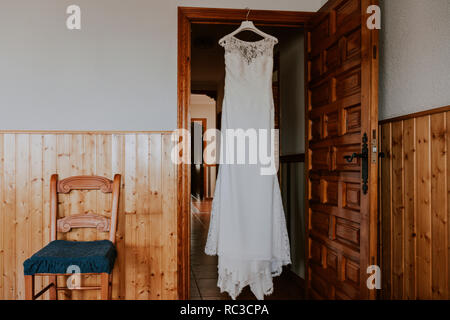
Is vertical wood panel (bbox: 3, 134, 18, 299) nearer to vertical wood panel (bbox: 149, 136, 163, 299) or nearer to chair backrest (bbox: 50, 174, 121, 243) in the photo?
chair backrest (bbox: 50, 174, 121, 243)

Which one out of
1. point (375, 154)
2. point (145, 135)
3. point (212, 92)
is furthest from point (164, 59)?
point (212, 92)

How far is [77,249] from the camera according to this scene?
219 centimetres

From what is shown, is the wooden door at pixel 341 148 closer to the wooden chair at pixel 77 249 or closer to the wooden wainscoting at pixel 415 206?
the wooden wainscoting at pixel 415 206

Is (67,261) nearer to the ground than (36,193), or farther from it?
nearer to the ground

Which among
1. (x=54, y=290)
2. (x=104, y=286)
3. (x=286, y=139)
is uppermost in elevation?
(x=286, y=139)

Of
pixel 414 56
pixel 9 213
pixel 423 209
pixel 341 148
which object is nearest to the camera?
pixel 423 209

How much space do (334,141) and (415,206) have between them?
25.1 inches

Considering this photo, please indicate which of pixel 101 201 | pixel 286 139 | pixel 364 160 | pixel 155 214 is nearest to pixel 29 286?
pixel 101 201

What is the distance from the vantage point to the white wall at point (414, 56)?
1754mm

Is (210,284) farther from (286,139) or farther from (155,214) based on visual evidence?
(286,139)

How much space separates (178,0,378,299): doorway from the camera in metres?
2.02

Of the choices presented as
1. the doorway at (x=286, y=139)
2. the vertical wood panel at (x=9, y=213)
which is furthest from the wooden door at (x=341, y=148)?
the vertical wood panel at (x=9, y=213)
